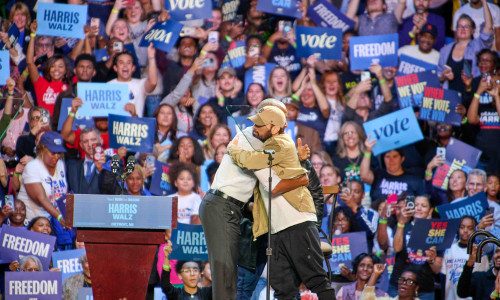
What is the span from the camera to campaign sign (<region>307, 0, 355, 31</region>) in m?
7.53

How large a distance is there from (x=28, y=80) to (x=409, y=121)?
3850 mm

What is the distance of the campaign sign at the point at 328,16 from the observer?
753 cm

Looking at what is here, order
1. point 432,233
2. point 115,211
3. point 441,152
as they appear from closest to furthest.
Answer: point 115,211 → point 432,233 → point 441,152

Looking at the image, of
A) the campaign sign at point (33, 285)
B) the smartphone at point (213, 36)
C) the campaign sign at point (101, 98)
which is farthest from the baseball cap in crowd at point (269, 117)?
the smartphone at point (213, 36)

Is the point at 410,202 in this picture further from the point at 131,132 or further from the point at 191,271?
the point at 131,132

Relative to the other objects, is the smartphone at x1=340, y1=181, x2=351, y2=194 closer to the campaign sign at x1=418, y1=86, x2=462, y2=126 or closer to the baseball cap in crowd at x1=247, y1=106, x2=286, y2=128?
the campaign sign at x1=418, y1=86, x2=462, y2=126

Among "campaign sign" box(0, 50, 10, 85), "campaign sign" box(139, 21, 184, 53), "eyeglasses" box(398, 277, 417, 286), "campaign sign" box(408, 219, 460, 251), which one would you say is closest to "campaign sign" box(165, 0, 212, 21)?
"campaign sign" box(139, 21, 184, 53)

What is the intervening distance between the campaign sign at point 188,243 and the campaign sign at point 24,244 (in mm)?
1045

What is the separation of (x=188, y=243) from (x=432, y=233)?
7.37 feet

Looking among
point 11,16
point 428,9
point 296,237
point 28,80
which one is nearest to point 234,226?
point 296,237

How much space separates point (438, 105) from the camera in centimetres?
724

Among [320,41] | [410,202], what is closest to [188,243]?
[410,202]

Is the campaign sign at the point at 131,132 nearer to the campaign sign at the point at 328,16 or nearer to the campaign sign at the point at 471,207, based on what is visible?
the campaign sign at the point at 328,16

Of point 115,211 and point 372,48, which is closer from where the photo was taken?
point 115,211
